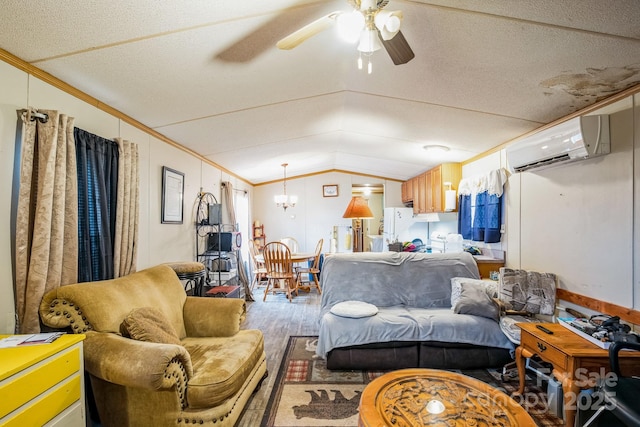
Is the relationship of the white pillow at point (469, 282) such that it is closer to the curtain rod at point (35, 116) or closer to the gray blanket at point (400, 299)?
the gray blanket at point (400, 299)

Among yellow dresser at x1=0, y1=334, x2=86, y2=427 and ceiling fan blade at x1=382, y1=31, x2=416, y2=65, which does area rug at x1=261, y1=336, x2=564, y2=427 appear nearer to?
yellow dresser at x1=0, y1=334, x2=86, y2=427

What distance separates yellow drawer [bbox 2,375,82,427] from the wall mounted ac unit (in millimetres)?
3467

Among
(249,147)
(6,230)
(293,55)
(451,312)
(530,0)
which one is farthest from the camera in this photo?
(249,147)

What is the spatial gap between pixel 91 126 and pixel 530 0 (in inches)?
107

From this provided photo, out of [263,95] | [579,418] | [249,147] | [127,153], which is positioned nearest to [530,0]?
[263,95]

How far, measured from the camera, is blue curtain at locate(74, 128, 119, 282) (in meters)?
1.91

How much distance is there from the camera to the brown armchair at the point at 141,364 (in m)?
1.50

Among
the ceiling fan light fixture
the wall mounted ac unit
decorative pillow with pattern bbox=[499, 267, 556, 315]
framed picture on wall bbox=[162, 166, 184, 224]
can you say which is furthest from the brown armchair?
the wall mounted ac unit

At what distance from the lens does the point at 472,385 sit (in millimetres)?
1613

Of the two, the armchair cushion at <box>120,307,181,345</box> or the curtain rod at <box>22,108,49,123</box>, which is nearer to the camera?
Result: the curtain rod at <box>22,108,49,123</box>

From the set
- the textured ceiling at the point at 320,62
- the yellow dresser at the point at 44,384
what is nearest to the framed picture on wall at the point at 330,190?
the textured ceiling at the point at 320,62

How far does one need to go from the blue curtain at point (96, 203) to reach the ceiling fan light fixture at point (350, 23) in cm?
180

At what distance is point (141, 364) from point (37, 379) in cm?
38

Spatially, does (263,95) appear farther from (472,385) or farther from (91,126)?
(472,385)
